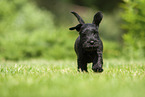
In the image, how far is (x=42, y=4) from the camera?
25.6 metres

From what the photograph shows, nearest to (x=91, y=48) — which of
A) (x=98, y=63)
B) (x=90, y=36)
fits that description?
(x=90, y=36)

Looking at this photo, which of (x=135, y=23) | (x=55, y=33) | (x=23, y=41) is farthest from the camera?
(x=55, y=33)

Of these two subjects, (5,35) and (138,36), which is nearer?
(138,36)

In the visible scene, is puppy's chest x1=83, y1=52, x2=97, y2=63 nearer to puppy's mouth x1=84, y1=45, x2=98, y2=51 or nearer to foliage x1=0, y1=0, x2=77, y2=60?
puppy's mouth x1=84, y1=45, x2=98, y2=51

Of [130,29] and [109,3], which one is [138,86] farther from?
[109,3]

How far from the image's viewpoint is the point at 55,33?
611 inches

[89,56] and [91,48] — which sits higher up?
[91,48]

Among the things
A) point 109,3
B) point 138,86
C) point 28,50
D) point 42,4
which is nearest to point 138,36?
point 28,50

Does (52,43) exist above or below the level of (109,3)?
below

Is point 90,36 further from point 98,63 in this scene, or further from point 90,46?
point 98,63

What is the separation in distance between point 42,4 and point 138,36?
54.9 feet

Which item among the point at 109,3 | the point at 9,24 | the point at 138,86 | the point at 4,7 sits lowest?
the point at 138,86

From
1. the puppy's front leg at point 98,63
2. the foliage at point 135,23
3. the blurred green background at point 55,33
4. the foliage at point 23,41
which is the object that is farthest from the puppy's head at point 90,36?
the foliage at point 23,41

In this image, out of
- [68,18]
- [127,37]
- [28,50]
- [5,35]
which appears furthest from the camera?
[68,18]
